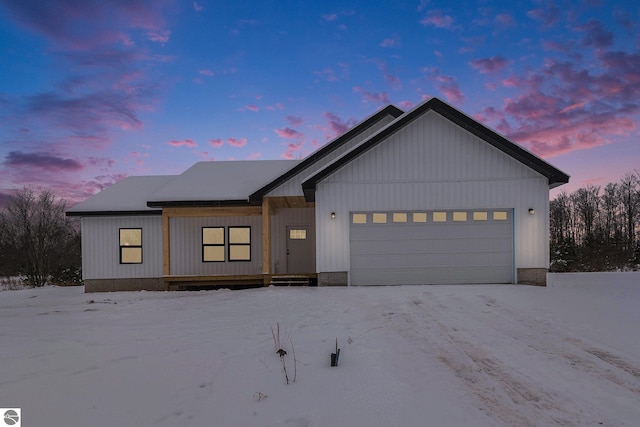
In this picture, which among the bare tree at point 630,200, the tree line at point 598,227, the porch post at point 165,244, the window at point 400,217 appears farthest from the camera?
the bare tree at point 630,200

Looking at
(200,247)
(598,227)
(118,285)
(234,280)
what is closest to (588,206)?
(598,227)

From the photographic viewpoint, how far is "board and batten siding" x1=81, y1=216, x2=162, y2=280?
1308 cm

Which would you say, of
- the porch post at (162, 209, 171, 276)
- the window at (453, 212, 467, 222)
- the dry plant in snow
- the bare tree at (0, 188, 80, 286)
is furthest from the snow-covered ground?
the bare tree at (0, 188, 80, 286)

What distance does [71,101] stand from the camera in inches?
674

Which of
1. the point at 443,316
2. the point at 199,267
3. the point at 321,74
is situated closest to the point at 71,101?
the point at 199,267

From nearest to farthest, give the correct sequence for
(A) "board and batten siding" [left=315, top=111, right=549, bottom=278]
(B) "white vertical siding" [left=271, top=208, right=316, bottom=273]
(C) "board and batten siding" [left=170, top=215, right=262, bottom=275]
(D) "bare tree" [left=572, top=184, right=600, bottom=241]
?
(A) "board and batten siding" [left=315, top=111, right=549, bottom=278], (C) "board and batten siding" [left=170, top=215, right=262, bottom=275], (B) "white vertical siding" [left=271, top=208, right=316, bottom=273], (D) "bare tree" [left=572, top=184, right=600, bottom=241]

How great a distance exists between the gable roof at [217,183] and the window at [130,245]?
152 centimetres

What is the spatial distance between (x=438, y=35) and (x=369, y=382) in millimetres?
16160

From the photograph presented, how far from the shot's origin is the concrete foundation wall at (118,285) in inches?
513

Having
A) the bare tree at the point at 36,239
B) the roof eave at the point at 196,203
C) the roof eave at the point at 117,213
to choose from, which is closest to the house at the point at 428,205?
the roof eave at the point at 196,203

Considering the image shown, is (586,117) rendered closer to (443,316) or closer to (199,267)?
(443,316)

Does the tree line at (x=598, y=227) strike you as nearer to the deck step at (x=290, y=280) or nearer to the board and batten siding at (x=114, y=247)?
the deck step at (x=290, y=280)

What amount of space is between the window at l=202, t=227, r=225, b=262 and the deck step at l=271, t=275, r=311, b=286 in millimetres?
3151

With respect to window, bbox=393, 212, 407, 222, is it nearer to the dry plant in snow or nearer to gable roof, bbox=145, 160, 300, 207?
gable roof, bbox=145, 160, 300, 207
